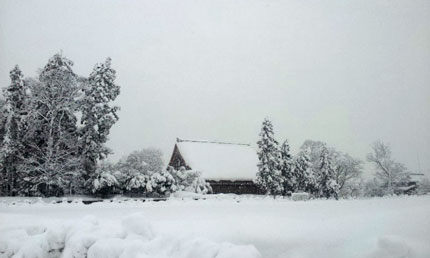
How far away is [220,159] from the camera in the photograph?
116 ft

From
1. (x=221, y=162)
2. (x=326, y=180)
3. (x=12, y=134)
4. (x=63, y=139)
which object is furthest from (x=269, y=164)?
(x=12, y=134)

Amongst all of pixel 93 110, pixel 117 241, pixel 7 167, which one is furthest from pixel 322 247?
pixel 7 167

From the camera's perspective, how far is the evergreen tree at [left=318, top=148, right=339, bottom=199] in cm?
3244

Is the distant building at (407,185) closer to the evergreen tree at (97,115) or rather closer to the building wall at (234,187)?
the building wall at (234,187)

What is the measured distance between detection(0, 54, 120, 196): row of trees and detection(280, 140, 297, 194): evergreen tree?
1692 centimetres

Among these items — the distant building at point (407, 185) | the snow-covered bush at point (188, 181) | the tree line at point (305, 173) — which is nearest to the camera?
the snow-covered bush at point (188, 181)

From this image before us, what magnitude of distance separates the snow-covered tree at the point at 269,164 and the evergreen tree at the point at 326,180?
4.48 meters

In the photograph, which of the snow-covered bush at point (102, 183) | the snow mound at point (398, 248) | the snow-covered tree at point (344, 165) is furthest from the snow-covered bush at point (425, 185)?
the snow-covered tree at point (344, 165)

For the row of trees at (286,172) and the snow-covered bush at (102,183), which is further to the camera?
the row of trees at (286,172)

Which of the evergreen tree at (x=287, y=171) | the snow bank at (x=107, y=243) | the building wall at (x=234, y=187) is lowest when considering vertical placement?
the snow bank at (x=107, y=243)

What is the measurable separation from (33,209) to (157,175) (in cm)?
880

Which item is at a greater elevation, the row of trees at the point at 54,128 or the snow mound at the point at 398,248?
the row of trees at the point at 54,128

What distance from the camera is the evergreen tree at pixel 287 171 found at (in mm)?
32219

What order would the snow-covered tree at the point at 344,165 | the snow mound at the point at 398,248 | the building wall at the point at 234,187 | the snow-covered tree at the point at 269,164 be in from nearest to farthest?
the snow mound at the point at 398,248, the snow-covered tree at the point at 269,164, the building wall at the point at 234,187, the snow-covered tree at the point at 344,165
